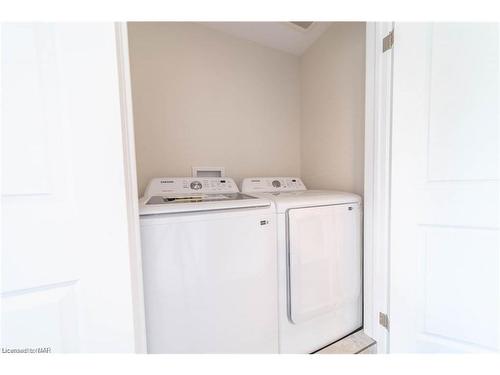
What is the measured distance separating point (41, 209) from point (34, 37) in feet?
1.39

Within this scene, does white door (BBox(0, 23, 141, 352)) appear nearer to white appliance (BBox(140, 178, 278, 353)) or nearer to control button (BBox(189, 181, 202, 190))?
white appliance (BBox(140, 178, 278, 353))

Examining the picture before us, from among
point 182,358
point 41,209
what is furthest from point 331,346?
point 41,209

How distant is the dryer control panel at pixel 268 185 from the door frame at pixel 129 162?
942mm

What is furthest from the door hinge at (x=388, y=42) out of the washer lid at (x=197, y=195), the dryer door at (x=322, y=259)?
the washer lid at (x=197, y=195)

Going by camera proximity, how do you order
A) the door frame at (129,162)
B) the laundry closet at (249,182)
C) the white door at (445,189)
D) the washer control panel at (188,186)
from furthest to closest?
the washer control panel at (188,186)
the laundry closet at (249,182)
the white door at (445,189)
the door frame at (129,162)

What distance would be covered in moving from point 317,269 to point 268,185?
2.44 ft

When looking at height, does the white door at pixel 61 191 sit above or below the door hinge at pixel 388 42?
below

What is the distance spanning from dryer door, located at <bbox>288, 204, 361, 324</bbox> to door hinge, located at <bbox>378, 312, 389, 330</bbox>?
0.18 metres

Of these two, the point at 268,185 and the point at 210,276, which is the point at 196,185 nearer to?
the point at 268,185

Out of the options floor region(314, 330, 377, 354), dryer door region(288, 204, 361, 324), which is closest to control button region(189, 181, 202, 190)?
dryer door region(288, 204, 361, 324)

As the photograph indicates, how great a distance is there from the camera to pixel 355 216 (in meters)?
1.30

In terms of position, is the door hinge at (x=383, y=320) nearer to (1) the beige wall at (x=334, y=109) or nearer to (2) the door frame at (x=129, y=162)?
(1) the beige wall at (x=334, y=109)

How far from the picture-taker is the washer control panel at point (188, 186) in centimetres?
135

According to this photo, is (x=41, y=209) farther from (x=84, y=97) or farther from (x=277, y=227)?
(x=277, y=227)
